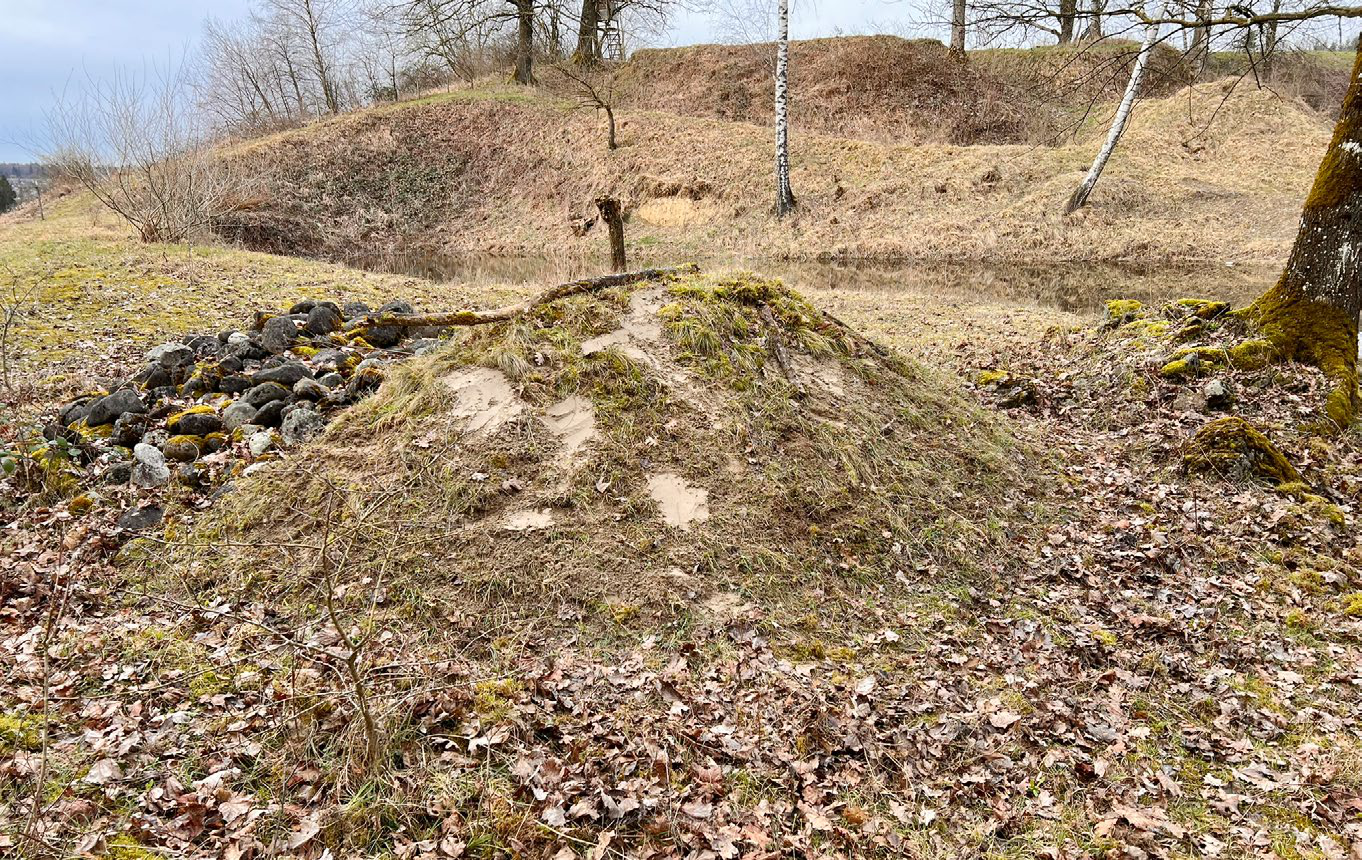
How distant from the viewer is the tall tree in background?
36.2 metres

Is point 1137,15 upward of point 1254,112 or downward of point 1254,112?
downward

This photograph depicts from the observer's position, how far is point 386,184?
26312mm

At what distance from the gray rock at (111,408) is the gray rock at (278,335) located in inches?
47.3

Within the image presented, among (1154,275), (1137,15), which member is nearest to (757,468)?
(1137,15)

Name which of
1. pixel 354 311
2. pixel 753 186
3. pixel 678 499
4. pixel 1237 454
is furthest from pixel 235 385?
pixel 753 186

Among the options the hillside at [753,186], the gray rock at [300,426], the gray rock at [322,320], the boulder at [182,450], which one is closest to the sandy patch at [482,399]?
the gray rock at [300,426]

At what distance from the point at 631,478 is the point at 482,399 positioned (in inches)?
50.4

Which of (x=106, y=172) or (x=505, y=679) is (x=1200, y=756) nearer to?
(x=505, y=679)

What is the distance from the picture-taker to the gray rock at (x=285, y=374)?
6.02m

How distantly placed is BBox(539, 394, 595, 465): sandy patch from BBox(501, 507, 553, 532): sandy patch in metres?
0.41

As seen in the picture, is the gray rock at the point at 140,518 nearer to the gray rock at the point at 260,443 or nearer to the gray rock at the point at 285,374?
the gray rock at the point at 260,443

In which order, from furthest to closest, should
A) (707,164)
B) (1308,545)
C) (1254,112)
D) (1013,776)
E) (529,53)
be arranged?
(529,53) < (707,164) < (1254,112) < (1308,545) < (1013,776)

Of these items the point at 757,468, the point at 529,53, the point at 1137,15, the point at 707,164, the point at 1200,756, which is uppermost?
the point at 529,53

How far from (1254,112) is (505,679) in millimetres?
28288
